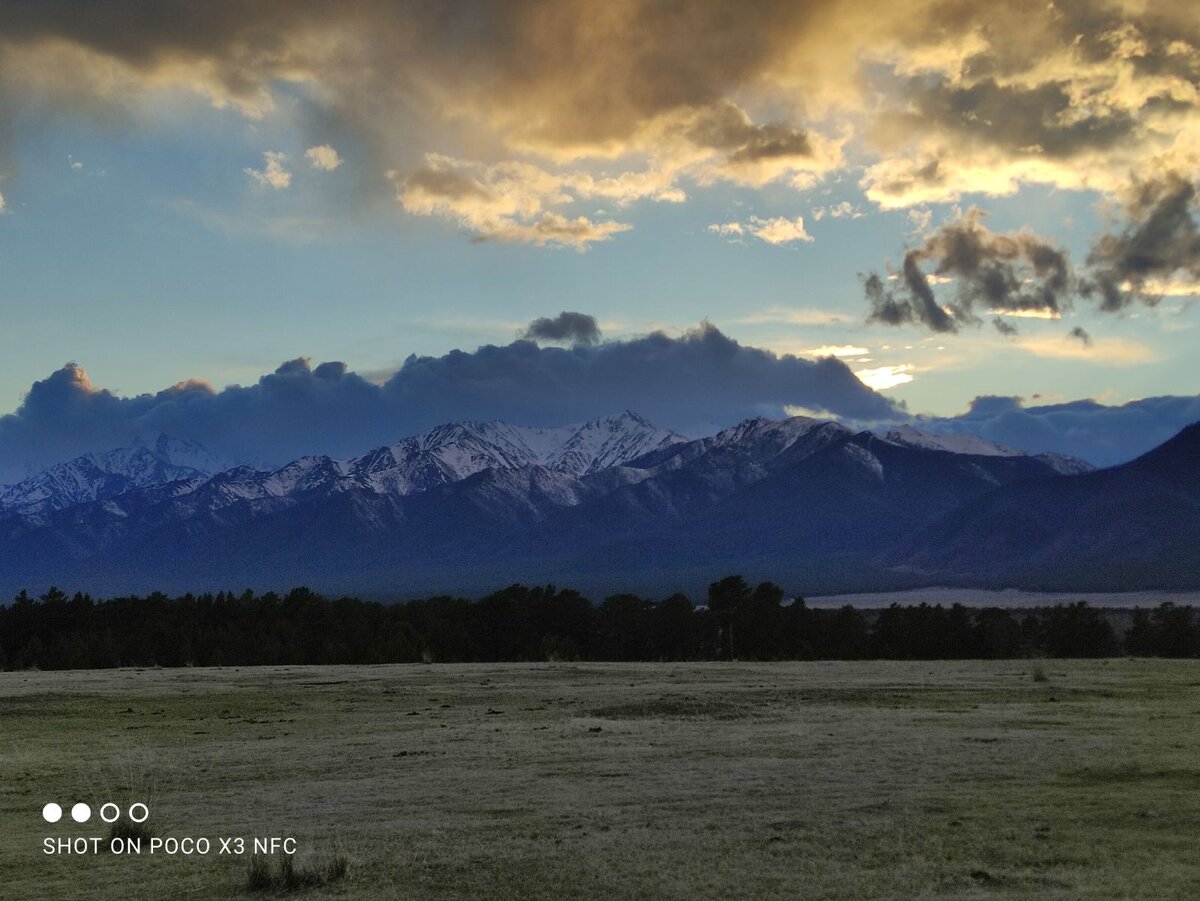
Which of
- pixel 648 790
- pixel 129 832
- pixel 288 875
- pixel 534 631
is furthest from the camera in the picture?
pixel 534 631

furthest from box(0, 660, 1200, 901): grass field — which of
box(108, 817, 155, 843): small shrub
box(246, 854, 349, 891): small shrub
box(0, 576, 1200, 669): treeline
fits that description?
box(0, 576, 1200, 669): treeline

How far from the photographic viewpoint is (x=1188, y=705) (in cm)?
3847

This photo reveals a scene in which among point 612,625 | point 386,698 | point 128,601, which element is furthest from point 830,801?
point 128,601

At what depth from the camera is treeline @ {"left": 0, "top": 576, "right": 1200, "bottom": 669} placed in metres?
99.1

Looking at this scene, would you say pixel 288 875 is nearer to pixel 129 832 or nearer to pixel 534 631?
pixel 129 832

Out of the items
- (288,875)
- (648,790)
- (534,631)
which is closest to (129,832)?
(288,875)

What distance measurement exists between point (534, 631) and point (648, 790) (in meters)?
85.0

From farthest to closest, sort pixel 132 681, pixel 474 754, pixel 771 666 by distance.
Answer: pixel 771 666, pixel 132 681, pixel 474 754

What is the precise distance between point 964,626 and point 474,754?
80.8 m

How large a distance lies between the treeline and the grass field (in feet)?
174

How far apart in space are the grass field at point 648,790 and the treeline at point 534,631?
174 ft

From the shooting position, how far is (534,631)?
109 m

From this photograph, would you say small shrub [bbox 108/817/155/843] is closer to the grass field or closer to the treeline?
the grass field

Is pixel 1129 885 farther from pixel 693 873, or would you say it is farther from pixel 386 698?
pixel 386 698
